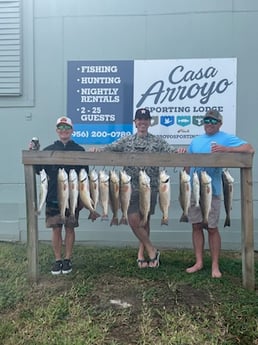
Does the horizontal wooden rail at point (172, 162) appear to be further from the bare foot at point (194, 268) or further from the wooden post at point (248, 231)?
the bare foot at point (194, 268)

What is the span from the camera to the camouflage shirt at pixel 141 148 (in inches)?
202

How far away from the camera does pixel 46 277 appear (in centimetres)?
507

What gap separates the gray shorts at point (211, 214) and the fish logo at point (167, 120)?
180 centimetres

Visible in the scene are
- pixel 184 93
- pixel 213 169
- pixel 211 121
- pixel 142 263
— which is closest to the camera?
pixel 211 121

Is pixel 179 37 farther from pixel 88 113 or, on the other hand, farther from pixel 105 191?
pixel 105 191

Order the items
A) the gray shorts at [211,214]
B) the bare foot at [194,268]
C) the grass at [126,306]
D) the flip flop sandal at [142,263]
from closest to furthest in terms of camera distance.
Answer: the grass at [126,306] → the gray shorts at [211,214] → the bare foot at [194,268] → the flip flop sandal at [142,263]

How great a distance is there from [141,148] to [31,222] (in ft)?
4.83

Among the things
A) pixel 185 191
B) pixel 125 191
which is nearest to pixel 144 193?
pixel 125 191

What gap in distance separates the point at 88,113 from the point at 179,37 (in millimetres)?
1669

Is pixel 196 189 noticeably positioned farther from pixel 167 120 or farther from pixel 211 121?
pixel 167 120

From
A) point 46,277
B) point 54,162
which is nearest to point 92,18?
point 54,162

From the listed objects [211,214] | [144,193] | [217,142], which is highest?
[217,142]

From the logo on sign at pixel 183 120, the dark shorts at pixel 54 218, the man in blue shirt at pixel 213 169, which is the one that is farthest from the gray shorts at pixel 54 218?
the logo on sign at pixel 183 120

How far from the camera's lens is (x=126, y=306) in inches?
168
